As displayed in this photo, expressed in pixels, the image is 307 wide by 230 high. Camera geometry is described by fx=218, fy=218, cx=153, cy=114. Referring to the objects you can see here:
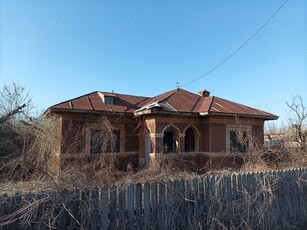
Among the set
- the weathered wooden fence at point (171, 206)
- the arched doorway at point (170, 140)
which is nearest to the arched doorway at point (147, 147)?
the arched doorway at point (170, 140)

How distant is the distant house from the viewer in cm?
1217

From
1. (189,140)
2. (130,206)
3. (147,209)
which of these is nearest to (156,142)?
(189,140)

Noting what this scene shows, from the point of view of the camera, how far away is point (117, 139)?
13.6 m

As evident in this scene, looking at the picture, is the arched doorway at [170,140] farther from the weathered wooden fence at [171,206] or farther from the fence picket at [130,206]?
the fence picket at [130,206]

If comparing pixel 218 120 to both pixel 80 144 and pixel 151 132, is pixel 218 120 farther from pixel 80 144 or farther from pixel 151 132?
pixel 80 144

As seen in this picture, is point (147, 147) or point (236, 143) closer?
point (147, 147)

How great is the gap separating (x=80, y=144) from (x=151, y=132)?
159 inches

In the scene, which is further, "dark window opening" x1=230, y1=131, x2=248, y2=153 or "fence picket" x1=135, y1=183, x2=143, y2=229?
"dark window opening" x1=230, y1=131, x2=248, y2=153

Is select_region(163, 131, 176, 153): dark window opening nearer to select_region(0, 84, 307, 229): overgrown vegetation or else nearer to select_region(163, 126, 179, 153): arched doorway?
select_region(163, 126, 179, 153): arched doorway

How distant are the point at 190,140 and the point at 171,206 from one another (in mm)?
10824

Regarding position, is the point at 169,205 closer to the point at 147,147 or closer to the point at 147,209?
the point at 147,209

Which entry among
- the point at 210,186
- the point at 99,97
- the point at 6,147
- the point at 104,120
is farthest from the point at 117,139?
the point at 210,186

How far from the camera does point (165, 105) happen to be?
13469mm

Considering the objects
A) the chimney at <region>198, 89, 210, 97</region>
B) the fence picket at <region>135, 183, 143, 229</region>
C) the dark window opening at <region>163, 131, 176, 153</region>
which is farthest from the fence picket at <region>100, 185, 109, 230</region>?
the chimney at <region>198, 89, 210, 97</region>
